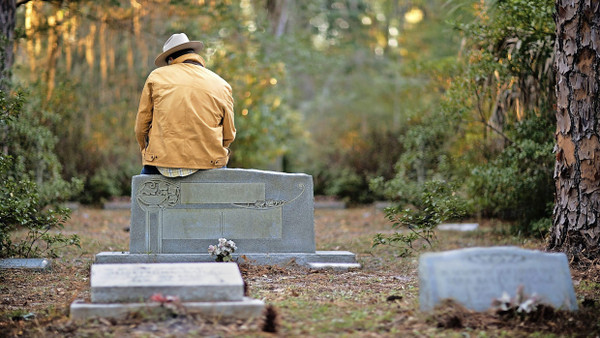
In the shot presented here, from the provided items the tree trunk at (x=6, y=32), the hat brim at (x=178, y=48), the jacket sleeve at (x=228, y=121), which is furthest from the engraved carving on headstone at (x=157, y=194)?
the tree trunk at (x=6, y=32)

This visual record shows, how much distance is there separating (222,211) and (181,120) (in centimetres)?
100

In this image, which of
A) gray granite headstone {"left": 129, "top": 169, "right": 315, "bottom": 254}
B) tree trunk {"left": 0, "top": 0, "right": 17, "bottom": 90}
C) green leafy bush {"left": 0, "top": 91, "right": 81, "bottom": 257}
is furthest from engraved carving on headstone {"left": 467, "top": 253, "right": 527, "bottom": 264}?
tree trunk {"left": 0, "top": 0, "right": 17, "bottom": 90}

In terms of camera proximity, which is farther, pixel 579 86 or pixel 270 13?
pixel 270 13

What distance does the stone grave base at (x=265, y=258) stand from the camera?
7441 millimetres

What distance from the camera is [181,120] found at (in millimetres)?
7484

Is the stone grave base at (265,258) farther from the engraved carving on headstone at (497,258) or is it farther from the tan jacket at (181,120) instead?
the engraved carving on headstone at (497,258)

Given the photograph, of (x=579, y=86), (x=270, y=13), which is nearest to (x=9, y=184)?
(x=579, y=86)

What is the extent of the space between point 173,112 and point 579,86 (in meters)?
4.03

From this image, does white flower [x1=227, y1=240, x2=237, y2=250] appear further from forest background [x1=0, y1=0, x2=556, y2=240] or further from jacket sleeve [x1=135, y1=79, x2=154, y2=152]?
forest background [x1=0, y1=0, x2=556, y2=240]

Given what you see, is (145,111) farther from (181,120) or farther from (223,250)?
(223,250)

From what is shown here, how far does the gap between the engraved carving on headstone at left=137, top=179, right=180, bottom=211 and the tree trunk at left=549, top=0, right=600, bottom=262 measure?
153 inches

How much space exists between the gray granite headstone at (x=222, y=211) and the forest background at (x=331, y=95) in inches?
64.4

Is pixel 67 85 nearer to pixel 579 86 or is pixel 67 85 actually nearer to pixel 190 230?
pixel 190 230

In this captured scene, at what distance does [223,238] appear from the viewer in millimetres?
7547
